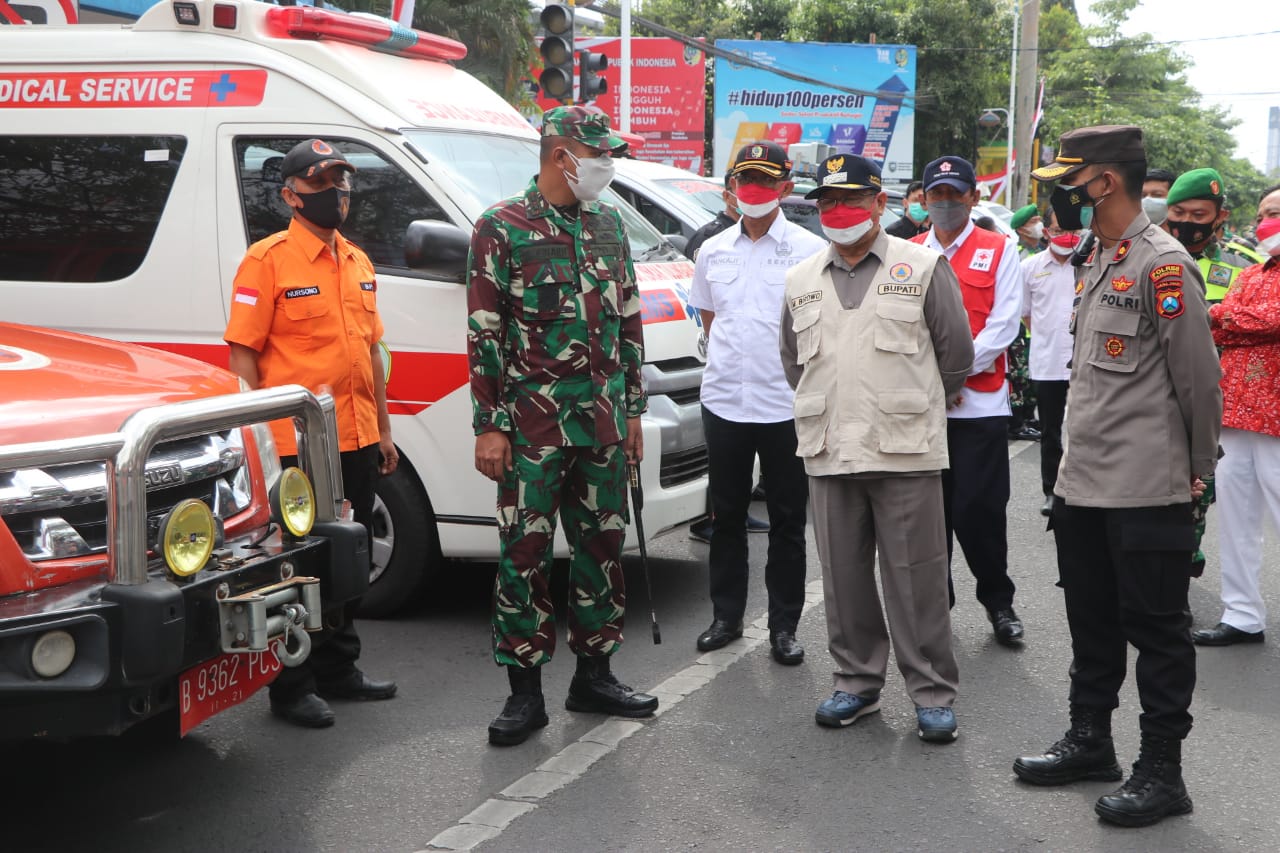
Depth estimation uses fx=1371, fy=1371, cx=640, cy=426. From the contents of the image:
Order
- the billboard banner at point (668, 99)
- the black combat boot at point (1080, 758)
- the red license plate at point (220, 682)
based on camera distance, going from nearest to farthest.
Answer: the red license plate at point (220, 682), the black combat boot at point (1080, 758), the billboard banner at point (668, 99)

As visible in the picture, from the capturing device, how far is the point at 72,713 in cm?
320

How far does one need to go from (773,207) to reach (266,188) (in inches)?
84.3

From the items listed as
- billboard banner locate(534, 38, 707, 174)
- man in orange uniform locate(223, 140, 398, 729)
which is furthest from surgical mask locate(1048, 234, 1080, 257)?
billboard banner locate(534, 38, 707, 174)

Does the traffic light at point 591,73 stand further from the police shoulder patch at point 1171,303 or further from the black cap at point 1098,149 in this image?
the police shoulder patch at point 1171,303

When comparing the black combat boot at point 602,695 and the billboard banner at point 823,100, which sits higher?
the billboard banner at point 823,100

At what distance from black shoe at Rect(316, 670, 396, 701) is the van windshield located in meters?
1.98

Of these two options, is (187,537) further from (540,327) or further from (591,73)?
(591,73)

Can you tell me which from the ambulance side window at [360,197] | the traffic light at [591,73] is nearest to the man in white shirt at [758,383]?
the ambulance side window at [360,197]

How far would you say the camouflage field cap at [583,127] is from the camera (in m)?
4.49

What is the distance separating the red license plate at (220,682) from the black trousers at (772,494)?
211 centimetres

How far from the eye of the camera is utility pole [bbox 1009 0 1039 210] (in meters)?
25.3

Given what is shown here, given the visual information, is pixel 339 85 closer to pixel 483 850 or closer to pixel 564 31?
pixel 483 850

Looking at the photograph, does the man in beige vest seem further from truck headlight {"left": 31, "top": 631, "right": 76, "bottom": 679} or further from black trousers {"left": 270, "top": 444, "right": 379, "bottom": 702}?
truck headlight {"left": 31, "top": 631, "right": 76, "bottom": 679}

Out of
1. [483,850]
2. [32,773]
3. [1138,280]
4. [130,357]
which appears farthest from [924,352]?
[32,773]
